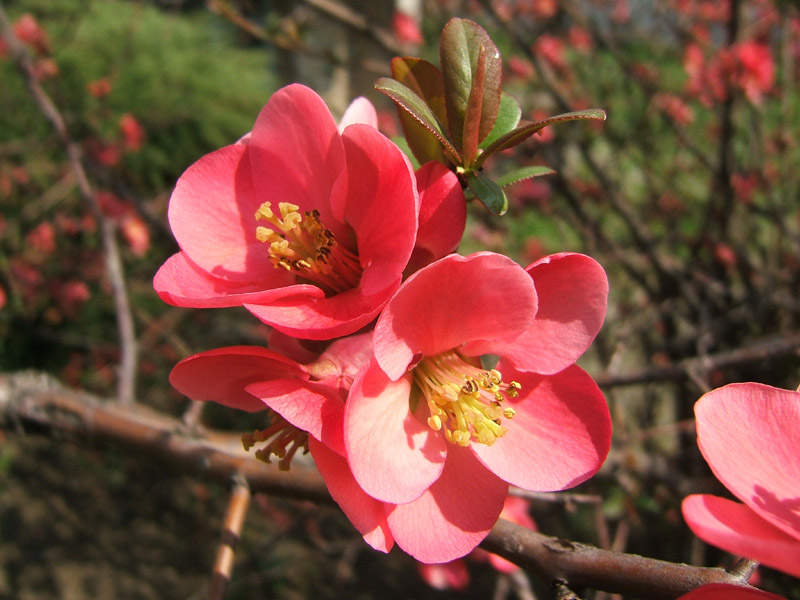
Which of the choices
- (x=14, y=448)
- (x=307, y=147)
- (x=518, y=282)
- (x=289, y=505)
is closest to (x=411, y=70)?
(x=307, y=147)

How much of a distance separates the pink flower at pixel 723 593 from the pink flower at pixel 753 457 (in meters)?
0.04

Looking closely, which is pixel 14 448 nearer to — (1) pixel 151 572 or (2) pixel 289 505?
(1) pixel 151 572

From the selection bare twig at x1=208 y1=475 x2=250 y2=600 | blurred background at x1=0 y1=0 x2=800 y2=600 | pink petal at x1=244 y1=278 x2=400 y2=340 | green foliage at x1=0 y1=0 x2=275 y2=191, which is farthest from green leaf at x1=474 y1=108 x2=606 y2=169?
green foliage at x1=0 y1=0 x2=275 y2=191

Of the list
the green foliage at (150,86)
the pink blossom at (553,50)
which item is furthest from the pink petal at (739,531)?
the green foliage at (150,86)

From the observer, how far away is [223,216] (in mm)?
598

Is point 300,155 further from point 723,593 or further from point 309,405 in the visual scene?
point 723,593

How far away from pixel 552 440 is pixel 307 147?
34 centimetres

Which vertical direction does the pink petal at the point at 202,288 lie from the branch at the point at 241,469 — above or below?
above

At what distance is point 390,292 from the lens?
47 cm

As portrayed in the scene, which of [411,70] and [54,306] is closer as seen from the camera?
[411,70]

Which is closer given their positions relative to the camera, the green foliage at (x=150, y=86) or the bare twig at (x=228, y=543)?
the bare twig at (x=228, y=543)

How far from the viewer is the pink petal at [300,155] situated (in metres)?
0.53

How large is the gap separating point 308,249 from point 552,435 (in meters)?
0.28

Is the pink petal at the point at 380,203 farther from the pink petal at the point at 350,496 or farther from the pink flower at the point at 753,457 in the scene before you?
the pink flower at the point at 753,457
